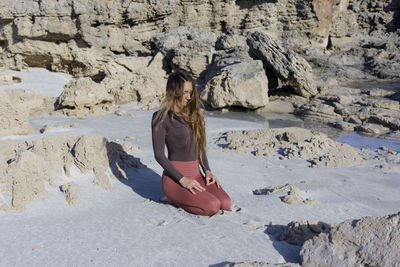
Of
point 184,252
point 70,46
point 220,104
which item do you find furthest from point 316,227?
point 70,46

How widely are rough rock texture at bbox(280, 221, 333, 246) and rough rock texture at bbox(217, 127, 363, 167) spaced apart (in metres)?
1.73

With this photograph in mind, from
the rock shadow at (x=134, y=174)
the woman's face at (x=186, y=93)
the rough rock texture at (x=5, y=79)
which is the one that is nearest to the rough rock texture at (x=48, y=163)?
the rock shadow at (x=134, y=174)

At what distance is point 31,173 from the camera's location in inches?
96.7

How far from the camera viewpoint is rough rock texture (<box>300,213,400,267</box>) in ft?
4.77

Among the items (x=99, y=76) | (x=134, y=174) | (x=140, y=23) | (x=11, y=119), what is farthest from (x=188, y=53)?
(x=134, y=174)

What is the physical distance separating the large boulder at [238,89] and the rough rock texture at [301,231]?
5.19 m

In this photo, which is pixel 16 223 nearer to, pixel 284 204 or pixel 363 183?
pixel 284 204

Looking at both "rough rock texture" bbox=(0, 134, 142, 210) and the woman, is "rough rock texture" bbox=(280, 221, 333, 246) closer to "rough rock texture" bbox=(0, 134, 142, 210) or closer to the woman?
the woman

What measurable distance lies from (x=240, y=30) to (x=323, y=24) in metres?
3.51

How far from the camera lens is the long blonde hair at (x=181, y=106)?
237 centimetres

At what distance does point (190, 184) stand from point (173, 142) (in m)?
0.36

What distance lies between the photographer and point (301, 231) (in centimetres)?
194

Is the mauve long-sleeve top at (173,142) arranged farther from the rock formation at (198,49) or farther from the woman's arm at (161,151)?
the rock formation at (198,49)

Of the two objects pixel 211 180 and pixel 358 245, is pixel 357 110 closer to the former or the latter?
pixel 211 180
